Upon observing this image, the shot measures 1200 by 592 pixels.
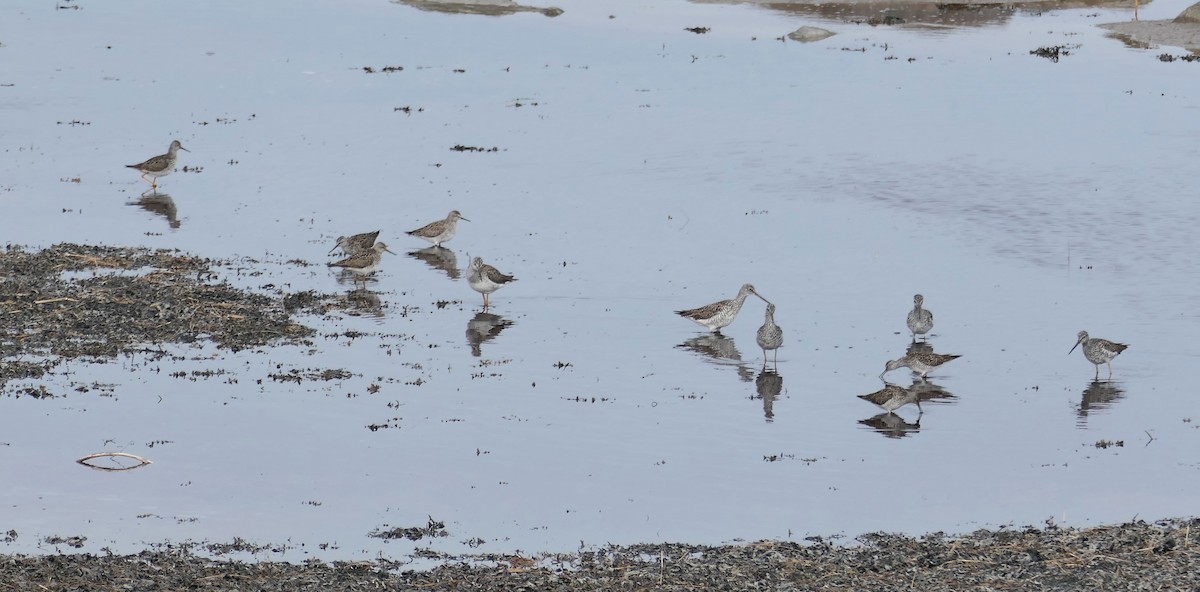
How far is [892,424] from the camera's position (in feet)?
65.0

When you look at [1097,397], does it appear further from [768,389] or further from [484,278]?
[484,278]

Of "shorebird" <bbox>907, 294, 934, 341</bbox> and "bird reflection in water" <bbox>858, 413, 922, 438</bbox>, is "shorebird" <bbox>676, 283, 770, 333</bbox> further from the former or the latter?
"bird reflection in water" <bbox>858, 413, 922, 438</bbox>

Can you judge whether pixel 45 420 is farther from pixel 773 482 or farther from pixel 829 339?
pixel 829 339

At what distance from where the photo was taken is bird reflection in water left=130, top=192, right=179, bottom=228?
1251 inches

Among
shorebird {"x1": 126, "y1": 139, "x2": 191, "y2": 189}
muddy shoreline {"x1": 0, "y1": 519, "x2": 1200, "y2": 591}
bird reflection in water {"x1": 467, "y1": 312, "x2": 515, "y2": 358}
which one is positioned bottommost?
muddy shoreline {"x1": 0, "y1": 519, "x2": 1200, "y2": 591}

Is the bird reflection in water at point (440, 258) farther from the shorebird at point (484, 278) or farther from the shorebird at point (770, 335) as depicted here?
the shorebird at point (770, 335)

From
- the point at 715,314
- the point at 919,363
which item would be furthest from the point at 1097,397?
the point at 715,314

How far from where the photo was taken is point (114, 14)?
72.0m

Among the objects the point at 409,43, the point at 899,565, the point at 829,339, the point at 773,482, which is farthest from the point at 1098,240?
the point at 409,43

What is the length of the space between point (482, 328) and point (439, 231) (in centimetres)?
631

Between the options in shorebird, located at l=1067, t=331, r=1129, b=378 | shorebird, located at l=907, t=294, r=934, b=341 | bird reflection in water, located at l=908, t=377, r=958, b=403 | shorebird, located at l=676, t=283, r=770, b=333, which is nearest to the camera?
bird reflection in water, located at l=908, t=377, r=958, b=403

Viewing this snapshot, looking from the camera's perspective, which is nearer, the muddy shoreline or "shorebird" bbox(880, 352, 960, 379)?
the muddy shoreline

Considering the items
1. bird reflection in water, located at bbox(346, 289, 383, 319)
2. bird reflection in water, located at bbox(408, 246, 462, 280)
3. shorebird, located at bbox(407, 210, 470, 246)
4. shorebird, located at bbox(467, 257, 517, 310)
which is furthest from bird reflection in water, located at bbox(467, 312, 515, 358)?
shorebird, located at bbox(407, 210, 470, 246)

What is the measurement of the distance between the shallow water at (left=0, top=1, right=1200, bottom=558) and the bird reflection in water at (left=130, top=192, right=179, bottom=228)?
377 mm
